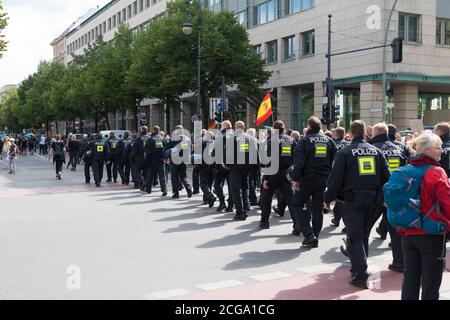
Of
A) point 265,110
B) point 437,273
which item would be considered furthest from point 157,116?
point 437,273

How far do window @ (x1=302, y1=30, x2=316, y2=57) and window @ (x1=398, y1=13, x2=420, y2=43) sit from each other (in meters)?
6.06

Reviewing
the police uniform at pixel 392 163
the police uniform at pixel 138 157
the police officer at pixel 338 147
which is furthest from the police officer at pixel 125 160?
the police uniform at pixel 392 163

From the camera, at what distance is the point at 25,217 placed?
1106 centimetres

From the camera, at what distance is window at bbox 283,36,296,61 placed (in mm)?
38419

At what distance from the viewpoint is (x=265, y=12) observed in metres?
41.2

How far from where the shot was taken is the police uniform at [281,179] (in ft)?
31.4

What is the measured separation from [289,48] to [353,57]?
23.6 feet

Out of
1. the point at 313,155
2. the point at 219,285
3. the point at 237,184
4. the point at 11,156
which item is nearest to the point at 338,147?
the point at 237,184

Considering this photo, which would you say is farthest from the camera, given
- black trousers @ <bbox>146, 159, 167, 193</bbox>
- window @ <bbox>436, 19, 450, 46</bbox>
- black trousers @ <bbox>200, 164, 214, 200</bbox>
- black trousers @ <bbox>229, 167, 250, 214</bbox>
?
window @ <bbox>436, 19, 450, 46</bbox>

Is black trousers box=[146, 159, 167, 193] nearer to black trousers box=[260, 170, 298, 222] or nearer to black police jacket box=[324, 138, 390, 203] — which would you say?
black trousers box=[260, 170, 298, 222]

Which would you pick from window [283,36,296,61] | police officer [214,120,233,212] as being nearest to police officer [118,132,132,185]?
police officer [214,120,233,212]

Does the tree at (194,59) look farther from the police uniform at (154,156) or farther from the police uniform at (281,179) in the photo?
the police uniform at (281,179)

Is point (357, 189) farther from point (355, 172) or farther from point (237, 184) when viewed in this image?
point (237, 184)

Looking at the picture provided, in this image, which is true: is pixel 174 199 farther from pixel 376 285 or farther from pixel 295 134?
pixel 376 285
